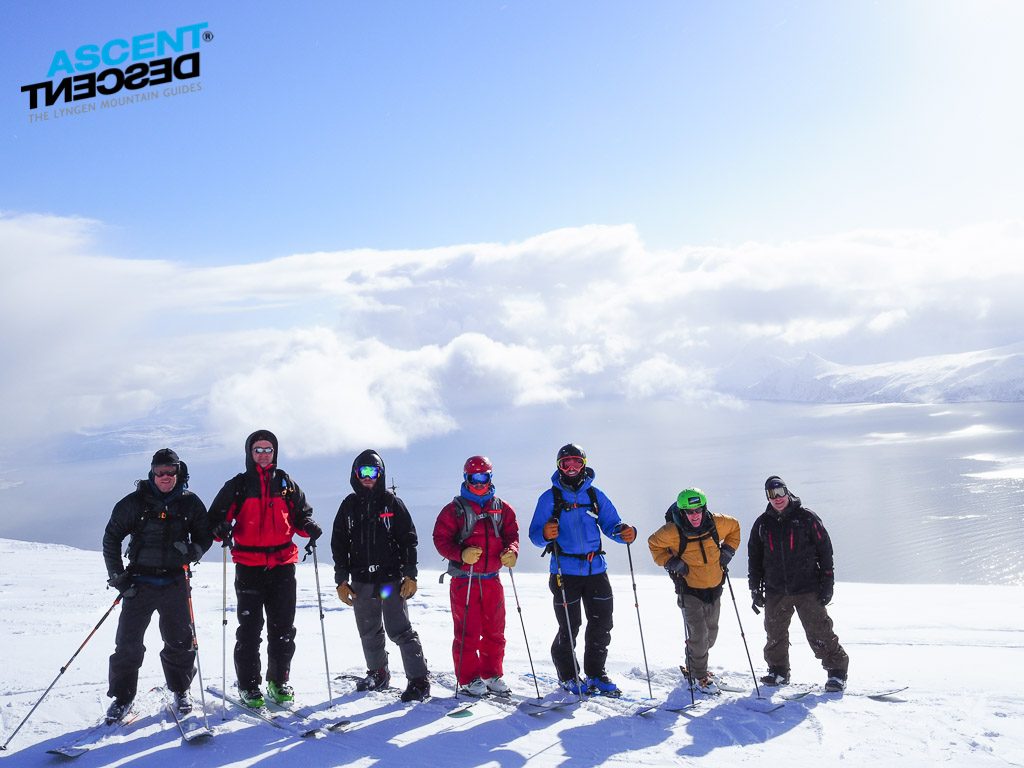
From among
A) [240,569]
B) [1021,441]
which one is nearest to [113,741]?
[240,569]

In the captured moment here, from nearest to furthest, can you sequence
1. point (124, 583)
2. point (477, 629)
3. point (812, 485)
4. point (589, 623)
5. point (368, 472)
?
1. point (124, 583)
2. point (368, 472)
3. point (477, 629)
4. point (589, 623)
5. point (812, 485)

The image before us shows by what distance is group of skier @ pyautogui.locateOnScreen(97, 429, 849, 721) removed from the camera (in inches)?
204

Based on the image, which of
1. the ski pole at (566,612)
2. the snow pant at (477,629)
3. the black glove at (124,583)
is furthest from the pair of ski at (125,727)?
the ski pole at (566,612)

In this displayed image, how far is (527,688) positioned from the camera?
612 cm

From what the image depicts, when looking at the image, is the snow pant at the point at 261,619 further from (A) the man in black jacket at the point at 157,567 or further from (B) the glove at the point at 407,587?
(B) the glove at the point at 407,587

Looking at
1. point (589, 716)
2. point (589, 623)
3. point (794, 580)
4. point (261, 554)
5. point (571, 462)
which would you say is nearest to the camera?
point (589, 716)

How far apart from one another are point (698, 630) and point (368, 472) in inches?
135

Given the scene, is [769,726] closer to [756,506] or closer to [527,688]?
[527,688]

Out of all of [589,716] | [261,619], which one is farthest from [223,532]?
[589,716]

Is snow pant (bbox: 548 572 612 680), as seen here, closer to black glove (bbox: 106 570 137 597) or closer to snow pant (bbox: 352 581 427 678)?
snow pant (bbox: 352 581 427 678)

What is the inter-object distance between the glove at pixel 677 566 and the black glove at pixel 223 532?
387cm

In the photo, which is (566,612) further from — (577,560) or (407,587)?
(407,587)

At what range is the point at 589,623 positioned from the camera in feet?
20.1

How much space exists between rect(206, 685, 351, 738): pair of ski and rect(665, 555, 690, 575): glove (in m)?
3.07
